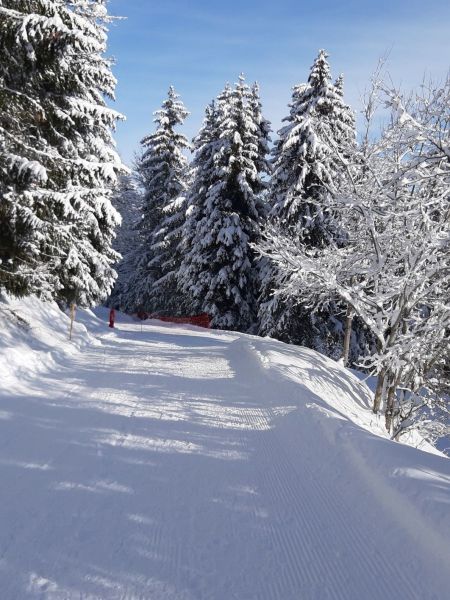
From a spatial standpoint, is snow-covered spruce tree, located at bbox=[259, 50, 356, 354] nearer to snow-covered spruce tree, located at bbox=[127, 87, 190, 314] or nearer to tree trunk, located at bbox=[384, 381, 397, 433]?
tree trunk, located at bbox=[384, 381, 397, 433]

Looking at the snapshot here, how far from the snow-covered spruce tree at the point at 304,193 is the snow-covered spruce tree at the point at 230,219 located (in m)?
2.23

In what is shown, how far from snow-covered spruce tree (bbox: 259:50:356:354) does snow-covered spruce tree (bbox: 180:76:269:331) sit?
2.23 m

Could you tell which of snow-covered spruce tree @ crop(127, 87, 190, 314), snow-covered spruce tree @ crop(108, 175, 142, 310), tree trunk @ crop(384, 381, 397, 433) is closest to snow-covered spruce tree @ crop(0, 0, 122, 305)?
tree trunk @ crop(384, 381, 397, 433)

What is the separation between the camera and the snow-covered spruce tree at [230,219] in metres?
21.3

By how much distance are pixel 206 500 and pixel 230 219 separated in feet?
59.9

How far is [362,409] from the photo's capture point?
10680 millimetres

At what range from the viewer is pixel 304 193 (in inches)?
725

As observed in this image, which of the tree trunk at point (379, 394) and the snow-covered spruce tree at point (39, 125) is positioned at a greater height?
the snow-covered spruce tree at point (39, 125)

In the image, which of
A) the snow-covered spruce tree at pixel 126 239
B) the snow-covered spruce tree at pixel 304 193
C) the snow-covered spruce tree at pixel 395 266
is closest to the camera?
the snow-covered spruce tree at pixel 395 266

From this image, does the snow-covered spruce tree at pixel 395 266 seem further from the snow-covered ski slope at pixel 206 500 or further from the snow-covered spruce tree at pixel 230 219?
the snow-covered spruce tree at pixel 230 219

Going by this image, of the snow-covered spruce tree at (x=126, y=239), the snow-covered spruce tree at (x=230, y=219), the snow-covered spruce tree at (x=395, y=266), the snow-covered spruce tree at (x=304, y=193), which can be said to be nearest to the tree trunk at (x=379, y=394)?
the snow-covered spruce tree at (x=395, y=266)

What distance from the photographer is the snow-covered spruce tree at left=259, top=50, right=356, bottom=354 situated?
17672 mm

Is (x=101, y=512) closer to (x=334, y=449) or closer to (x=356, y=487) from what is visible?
(x=356, y=487)

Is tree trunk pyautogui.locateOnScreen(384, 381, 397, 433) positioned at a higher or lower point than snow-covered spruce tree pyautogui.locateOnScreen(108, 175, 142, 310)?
lower
